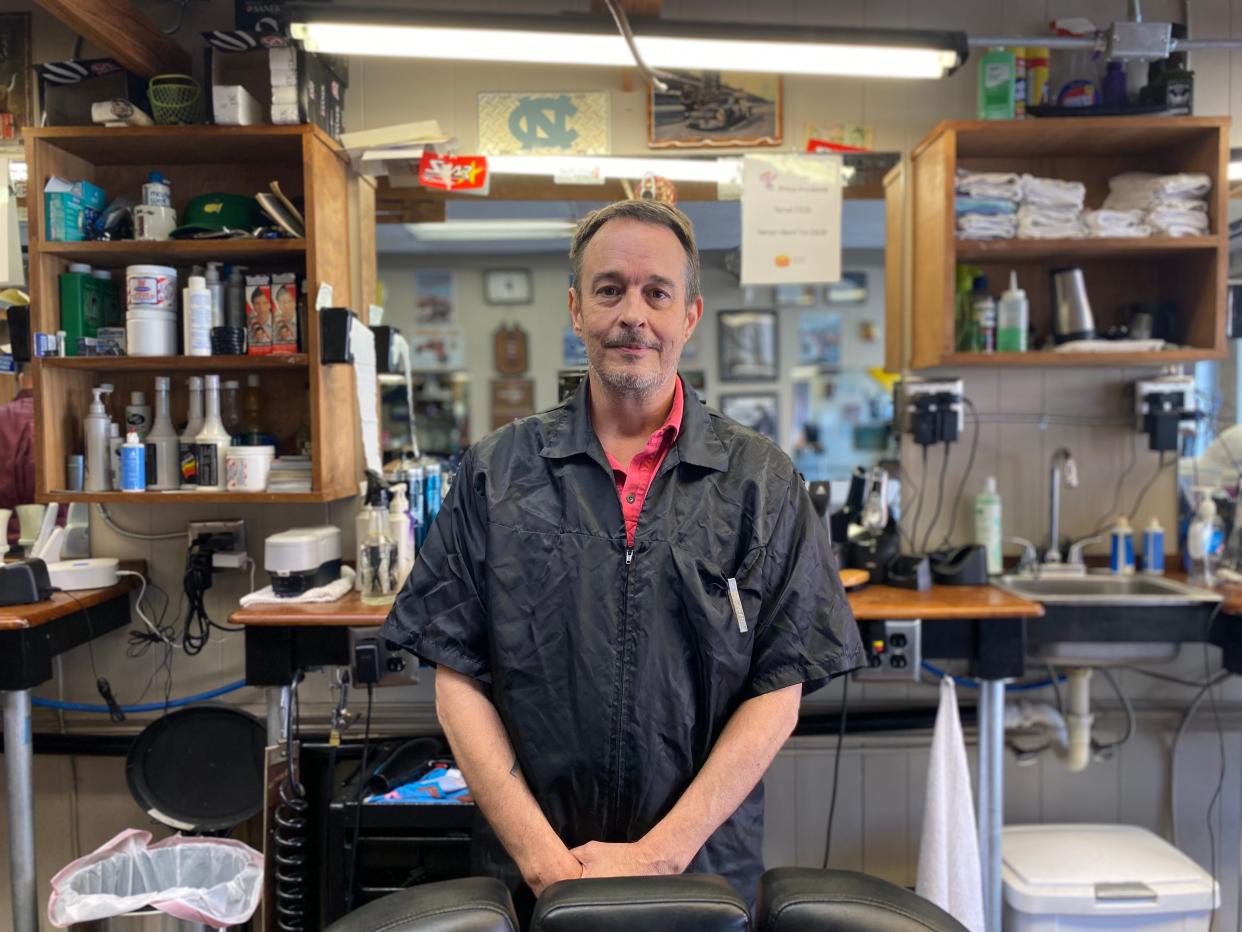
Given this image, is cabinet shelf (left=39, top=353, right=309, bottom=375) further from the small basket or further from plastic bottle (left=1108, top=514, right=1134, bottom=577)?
plastic bottle (left=1108, top=514, right=1134, bottom=577)

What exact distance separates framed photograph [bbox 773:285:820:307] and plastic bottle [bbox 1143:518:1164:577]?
3.87 meters

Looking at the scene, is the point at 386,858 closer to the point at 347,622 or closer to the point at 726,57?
the point at 347,622

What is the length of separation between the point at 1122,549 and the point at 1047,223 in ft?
3.40

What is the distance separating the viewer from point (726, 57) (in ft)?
7.36

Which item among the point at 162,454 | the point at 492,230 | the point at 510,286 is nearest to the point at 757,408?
the point at 510,286

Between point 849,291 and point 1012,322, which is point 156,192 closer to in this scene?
point 1012,322

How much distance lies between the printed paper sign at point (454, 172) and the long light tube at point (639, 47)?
0.46 metres

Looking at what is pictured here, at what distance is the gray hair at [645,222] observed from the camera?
56.2 inches

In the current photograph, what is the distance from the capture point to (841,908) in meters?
0.83

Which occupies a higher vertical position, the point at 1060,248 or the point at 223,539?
the point at 1060,248

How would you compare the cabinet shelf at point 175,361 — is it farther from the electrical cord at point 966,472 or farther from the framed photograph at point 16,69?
the electrical cord at point 966,472

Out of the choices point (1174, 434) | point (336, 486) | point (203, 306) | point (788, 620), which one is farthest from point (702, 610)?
point (1174, 434)

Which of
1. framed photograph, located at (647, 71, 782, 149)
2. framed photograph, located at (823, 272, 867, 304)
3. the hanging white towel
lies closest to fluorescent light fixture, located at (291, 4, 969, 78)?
framed photograph, located at (647, 71, 782, 149)

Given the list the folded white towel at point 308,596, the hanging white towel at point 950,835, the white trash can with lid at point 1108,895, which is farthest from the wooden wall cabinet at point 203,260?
the white trash can with lid at point 1108,895
